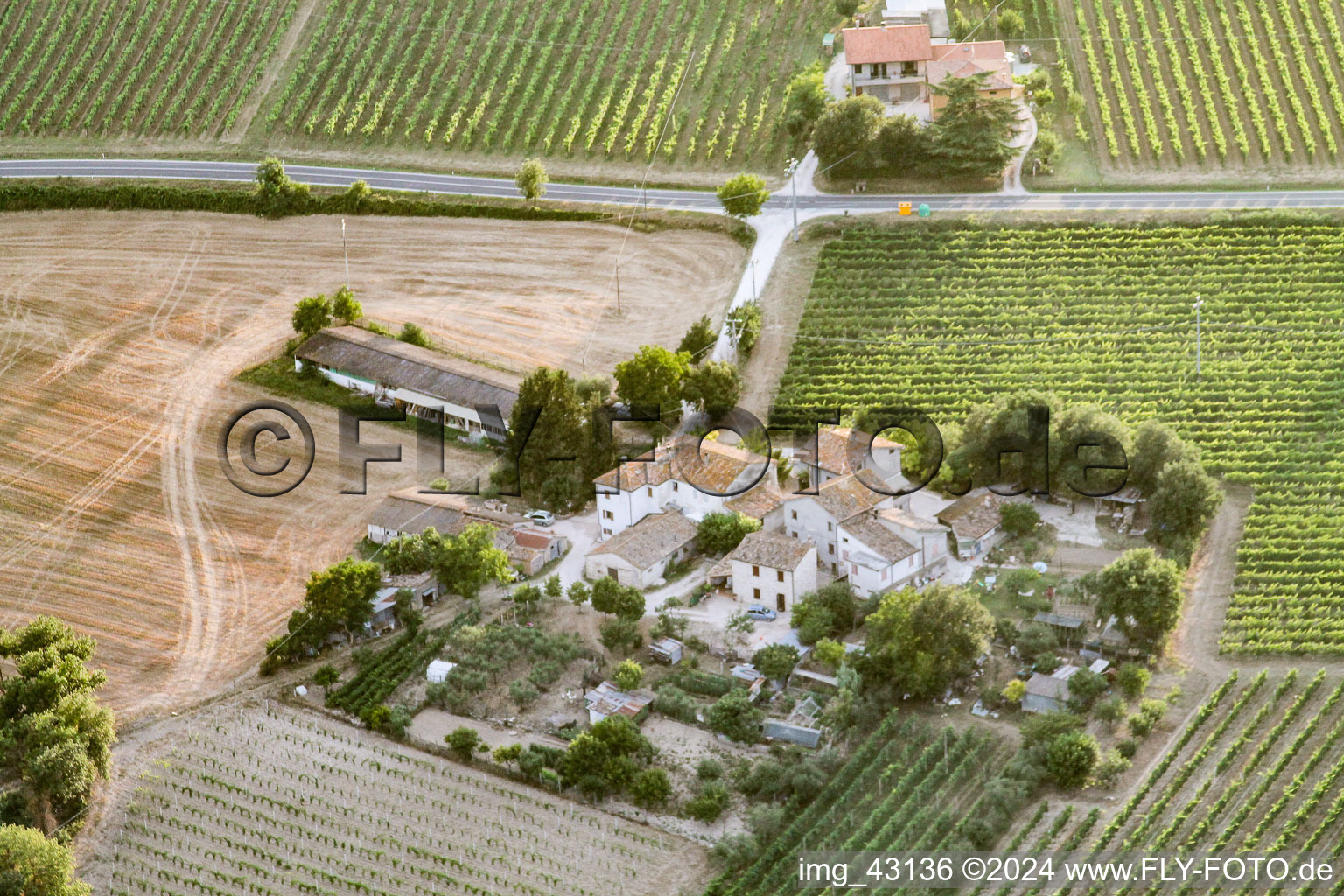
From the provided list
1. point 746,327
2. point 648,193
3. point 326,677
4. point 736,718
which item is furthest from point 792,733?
point 648,193

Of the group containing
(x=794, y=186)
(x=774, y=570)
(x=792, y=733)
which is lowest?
(x=792, y=733)

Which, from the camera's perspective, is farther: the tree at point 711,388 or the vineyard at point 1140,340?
the tree at point 711,388

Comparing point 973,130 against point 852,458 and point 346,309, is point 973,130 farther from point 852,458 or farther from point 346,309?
point 346,309

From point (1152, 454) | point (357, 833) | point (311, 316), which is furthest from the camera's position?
point (311, 316)

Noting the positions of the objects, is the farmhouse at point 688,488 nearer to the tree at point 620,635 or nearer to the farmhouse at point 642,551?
the farmhouse at point 642,551

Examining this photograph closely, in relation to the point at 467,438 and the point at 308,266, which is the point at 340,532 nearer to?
the point at 467,438

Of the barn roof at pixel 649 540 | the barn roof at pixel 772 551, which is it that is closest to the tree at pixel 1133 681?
the barn roof at pixel 772 551
